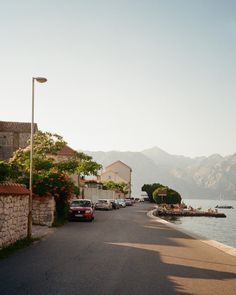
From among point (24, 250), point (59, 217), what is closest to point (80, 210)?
point (59, 217)

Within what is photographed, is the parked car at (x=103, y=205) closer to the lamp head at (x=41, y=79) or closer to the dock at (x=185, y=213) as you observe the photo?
the dock at (x=185, y=213)

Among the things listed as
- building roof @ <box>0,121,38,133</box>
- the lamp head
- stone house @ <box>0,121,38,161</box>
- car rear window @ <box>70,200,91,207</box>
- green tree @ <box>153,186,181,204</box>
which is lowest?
green tree @ <box>153,186,181,204</box>

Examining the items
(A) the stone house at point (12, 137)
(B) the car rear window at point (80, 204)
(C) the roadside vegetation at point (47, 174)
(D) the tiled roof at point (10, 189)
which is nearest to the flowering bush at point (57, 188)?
(C) the roadside vegetation at point (47, 174)

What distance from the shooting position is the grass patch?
12.2 m

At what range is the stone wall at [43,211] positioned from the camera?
23156 mm

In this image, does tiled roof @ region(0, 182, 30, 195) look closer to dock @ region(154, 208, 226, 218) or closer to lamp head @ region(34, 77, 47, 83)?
lamp head @ region(34, 77, 47, 83)

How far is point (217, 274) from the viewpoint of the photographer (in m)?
10.3

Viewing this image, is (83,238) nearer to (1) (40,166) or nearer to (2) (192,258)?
(2) (192,258)

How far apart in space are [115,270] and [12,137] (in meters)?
68.0

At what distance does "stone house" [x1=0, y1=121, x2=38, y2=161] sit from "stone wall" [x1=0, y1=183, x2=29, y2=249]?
59.7 metres

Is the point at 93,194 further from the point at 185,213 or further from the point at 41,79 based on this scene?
the point at 41,79

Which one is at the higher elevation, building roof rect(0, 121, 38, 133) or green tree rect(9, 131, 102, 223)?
building roof rect(0, 121, 38, 133)

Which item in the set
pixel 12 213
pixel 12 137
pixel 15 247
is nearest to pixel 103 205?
pixel 12 137

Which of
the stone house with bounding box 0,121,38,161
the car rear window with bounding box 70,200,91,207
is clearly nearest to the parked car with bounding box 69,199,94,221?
the car rear window with bounding box 70,200,91,207
